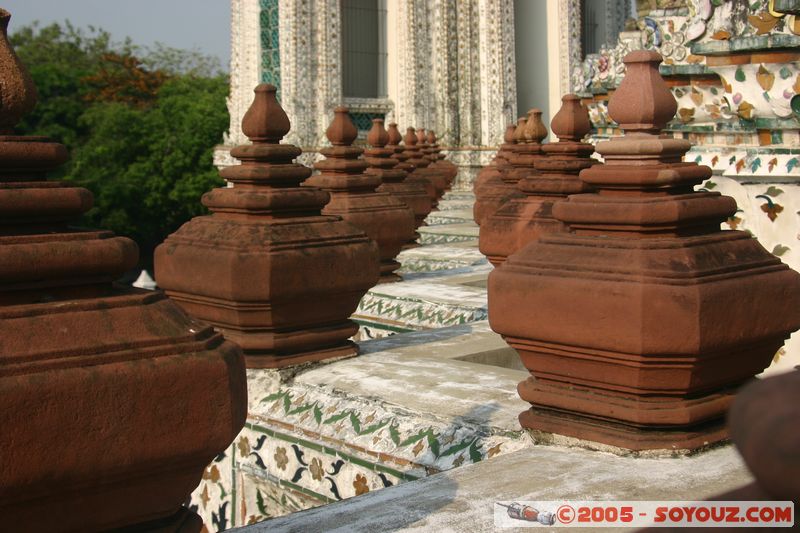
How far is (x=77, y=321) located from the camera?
2342mm

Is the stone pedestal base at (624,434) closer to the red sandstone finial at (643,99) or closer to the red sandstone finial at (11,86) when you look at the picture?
the red sandstone finial at (643,99)

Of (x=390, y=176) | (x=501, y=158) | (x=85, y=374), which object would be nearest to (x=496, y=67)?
(x=501, y=158)

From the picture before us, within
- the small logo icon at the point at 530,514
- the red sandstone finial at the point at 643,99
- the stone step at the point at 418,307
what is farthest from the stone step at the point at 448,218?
the small logo icon at the point at 530,514

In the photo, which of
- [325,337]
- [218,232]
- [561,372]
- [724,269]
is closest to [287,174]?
[218,232]

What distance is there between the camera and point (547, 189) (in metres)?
5.73

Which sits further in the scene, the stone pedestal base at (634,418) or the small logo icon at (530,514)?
the stone pedestal base at (634,418)

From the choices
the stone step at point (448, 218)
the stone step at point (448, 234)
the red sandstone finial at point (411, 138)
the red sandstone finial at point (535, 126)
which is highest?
the red sandstone finial at point (411, 138)

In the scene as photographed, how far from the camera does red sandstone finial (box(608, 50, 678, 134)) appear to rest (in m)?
3.55

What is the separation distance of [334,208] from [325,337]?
252 centimetres

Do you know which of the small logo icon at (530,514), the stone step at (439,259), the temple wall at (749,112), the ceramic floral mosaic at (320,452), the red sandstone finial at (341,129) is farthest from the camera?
the stone step at (439,259)

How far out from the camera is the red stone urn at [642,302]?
10.5 feet

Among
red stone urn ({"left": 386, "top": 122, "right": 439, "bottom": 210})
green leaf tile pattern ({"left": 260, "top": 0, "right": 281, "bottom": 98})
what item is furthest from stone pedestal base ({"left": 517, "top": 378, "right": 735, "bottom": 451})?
green leaf tile pattern ({"left": 260, "top": 0, "right": 281, "bottom": 98})

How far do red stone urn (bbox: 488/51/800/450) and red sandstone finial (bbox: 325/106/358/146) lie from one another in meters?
3.75

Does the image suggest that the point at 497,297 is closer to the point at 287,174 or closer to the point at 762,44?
the point at 287,174
